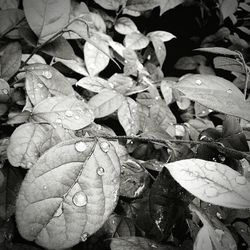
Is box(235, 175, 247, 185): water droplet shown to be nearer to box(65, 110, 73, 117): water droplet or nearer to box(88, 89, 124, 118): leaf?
box(65, 110, 73, 117): water droplet

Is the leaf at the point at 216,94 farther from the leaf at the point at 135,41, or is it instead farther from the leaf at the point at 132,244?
the leaf at the point at 135,41

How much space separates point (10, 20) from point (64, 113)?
18.1 inches

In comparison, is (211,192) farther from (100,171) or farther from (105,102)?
(105,102)

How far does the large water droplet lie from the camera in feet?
1.87

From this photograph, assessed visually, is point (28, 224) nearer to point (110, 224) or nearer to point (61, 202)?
point (61, 202)

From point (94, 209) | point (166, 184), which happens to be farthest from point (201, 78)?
point (94, 209)

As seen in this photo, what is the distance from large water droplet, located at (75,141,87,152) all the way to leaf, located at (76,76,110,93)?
1.56ft

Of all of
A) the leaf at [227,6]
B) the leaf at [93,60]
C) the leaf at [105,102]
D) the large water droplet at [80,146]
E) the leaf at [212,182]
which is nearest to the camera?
the leaf at [212,182]

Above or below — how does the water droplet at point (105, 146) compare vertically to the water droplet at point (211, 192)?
below

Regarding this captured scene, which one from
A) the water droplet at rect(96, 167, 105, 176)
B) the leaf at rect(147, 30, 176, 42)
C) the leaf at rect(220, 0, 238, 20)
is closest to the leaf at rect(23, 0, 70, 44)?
the water droplet at rect(96, 167, 105, 176)

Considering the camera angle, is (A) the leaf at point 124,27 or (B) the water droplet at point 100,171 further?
(A) the leaf at point 124,27

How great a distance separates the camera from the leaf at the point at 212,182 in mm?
459

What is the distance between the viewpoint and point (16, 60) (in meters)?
0.83

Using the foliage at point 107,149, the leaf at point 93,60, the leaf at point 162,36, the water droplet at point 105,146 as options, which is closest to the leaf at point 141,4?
the foliage at point 107,149
